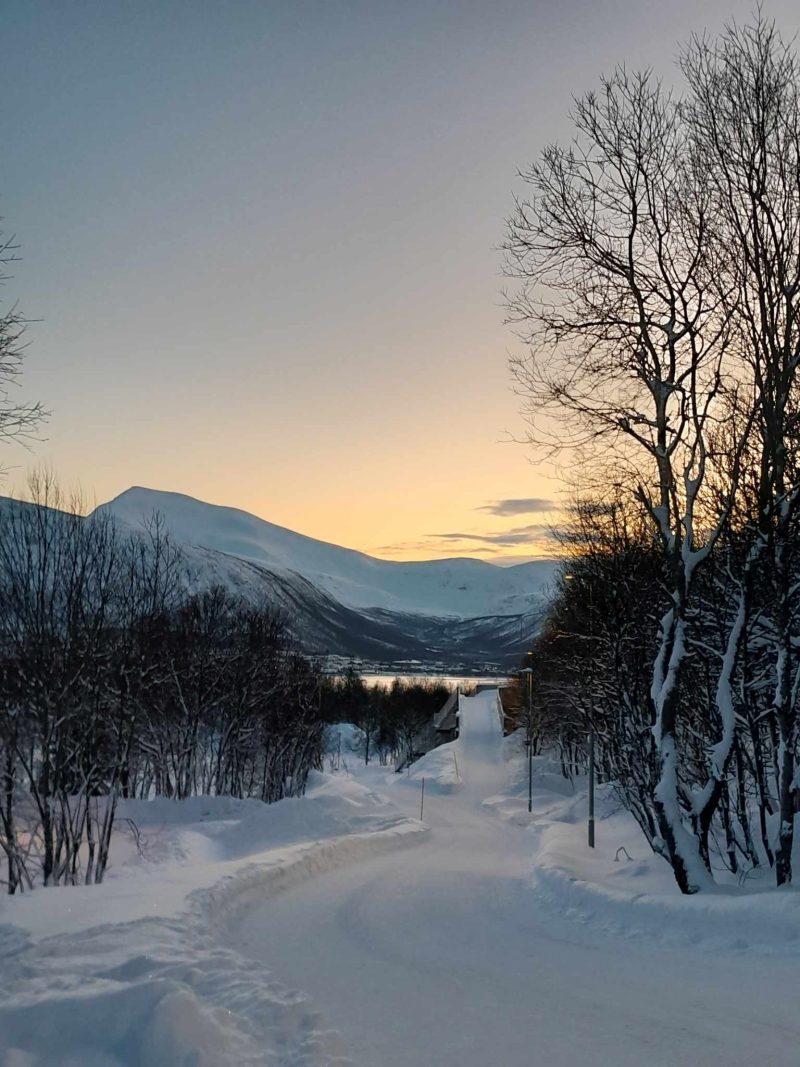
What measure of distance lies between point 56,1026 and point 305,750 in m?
51.5

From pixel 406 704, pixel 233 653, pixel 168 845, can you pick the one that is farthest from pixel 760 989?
pixel 406 704

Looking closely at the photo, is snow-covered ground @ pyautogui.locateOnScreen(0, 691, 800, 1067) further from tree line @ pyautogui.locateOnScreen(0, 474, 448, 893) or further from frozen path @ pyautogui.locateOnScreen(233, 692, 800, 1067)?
tree line @ pyautogui.locateOnScreen(0, 474, 448, 893)

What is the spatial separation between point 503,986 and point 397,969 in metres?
1.47

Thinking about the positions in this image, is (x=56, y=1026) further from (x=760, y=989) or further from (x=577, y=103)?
(x=577, y=103)

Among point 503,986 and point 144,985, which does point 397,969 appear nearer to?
point 503,986

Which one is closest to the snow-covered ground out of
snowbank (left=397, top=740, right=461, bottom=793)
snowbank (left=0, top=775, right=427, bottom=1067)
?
snowbank (left=0, top=775, right=427, bottom=1067)

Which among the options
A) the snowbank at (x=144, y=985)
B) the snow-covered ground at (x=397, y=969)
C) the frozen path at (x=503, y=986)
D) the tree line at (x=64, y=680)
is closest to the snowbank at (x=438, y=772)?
the tree line at (x=64, y=680)

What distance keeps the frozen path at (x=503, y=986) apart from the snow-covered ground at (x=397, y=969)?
34 mm

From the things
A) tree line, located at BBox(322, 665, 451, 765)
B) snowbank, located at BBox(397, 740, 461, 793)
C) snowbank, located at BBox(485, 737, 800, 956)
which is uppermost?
snowbank, located at BBox(485, 737, 800, 956)

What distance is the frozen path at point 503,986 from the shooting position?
7.90 meters

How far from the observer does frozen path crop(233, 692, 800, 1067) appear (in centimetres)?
790

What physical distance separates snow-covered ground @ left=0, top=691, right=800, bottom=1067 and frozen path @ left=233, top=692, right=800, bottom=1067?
1.3 inches

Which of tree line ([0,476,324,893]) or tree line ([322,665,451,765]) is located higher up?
tree line ([0,476,324,893])

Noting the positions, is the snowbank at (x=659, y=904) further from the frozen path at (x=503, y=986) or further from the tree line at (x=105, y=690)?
the tree line at (x=105, y=690)
